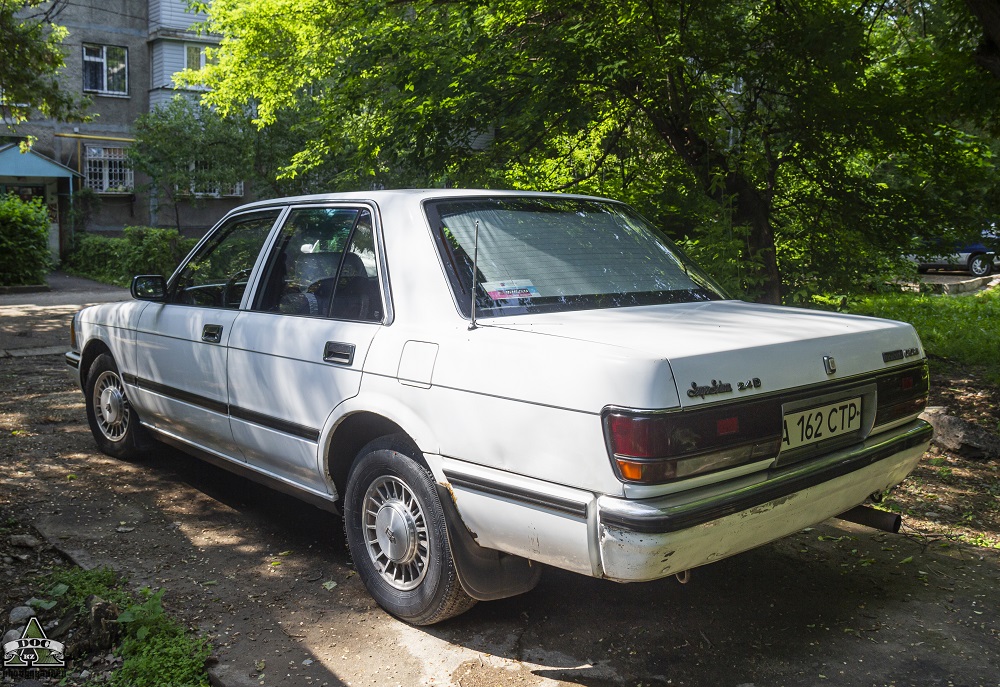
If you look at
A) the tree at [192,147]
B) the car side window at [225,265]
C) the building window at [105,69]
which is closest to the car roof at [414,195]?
the car side window at [225,265]

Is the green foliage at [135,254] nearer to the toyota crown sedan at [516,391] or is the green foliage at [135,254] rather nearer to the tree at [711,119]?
the tree at [711,119]

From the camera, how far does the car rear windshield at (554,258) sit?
3645mm

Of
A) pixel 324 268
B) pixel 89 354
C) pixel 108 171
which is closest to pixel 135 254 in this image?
pixel 108 171

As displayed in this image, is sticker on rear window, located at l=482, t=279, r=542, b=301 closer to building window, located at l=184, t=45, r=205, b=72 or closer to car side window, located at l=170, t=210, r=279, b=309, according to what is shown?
car side window, located at l=170, t=210, r=279, b=309

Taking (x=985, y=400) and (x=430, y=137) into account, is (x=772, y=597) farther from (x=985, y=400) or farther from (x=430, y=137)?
(x=430, y=137)

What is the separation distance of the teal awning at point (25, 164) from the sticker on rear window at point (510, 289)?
25.4m

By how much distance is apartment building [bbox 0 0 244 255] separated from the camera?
28.1 metres

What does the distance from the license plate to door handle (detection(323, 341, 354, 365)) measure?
1.77 metres

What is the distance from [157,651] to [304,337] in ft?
4.70

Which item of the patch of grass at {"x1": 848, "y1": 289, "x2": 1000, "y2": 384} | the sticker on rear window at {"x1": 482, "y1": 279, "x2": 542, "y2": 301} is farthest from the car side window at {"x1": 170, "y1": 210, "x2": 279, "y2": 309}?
the patch of grass at {"x1": 848, "y1": 289, "x2": 1000, "y2": 384}

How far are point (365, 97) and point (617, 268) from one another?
18.1ft

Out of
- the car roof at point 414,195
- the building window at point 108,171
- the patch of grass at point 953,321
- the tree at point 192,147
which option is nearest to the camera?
the car roof at point 414,195

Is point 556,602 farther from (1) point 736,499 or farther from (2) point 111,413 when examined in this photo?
(2) point 111,413

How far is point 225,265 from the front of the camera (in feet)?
16.4
